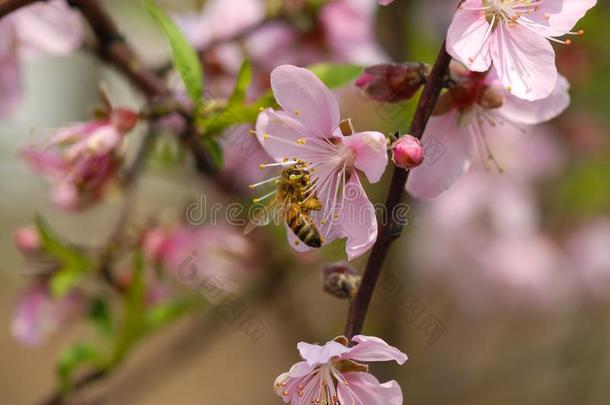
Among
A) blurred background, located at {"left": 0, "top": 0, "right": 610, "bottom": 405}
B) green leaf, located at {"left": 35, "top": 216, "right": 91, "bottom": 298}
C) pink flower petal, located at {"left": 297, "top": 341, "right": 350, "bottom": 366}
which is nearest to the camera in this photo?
pink flower petal, located at {"left": 297, "top": 341, "right": 350, "bottom": 366}

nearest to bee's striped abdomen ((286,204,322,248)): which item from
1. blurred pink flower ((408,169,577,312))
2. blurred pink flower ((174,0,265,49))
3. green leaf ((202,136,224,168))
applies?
green leaf ((202,136,224,168))

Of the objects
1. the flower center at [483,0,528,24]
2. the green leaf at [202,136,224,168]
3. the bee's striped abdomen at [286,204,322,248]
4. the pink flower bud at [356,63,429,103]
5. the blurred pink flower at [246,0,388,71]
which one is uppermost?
the flower center at [483,0,528,24]

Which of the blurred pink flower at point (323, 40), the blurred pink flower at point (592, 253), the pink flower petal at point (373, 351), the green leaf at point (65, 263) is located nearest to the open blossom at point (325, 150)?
the pink flower petal at point (373, 351)

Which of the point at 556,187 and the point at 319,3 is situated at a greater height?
the point at 319,3

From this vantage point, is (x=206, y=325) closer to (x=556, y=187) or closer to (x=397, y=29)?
(x=397, y=29)

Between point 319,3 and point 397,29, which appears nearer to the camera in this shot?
point 319,3

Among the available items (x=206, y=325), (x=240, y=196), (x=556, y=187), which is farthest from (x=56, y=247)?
(x=556, y=187)

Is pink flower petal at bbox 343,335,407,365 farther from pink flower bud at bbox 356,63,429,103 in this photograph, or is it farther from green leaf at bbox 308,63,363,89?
green leaf at bbox 308,63,363,89
